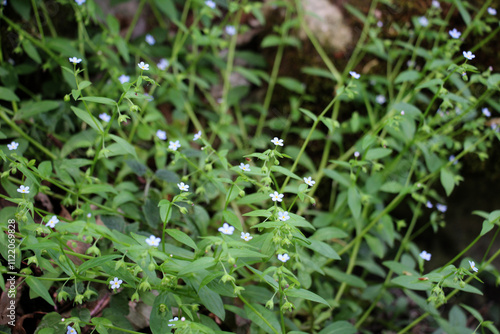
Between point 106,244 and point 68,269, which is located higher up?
point 68,269

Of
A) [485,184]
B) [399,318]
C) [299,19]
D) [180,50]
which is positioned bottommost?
[399,318]

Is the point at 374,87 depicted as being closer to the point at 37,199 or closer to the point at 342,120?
the point at 342,120

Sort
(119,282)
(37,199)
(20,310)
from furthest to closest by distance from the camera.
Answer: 1. (37,199)
2. (20,310)
3. (119,282)

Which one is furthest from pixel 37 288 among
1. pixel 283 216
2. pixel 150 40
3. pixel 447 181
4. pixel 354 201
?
pixel 447 181

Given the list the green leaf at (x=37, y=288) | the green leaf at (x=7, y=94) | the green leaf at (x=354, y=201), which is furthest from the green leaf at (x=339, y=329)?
the green leaf at (x=7, y=94)

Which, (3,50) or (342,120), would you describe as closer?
(3,50)

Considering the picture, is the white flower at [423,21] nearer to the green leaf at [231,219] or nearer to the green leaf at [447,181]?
the green leaf at [447,181]

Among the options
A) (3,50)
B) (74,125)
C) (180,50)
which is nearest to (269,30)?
(180,50)
